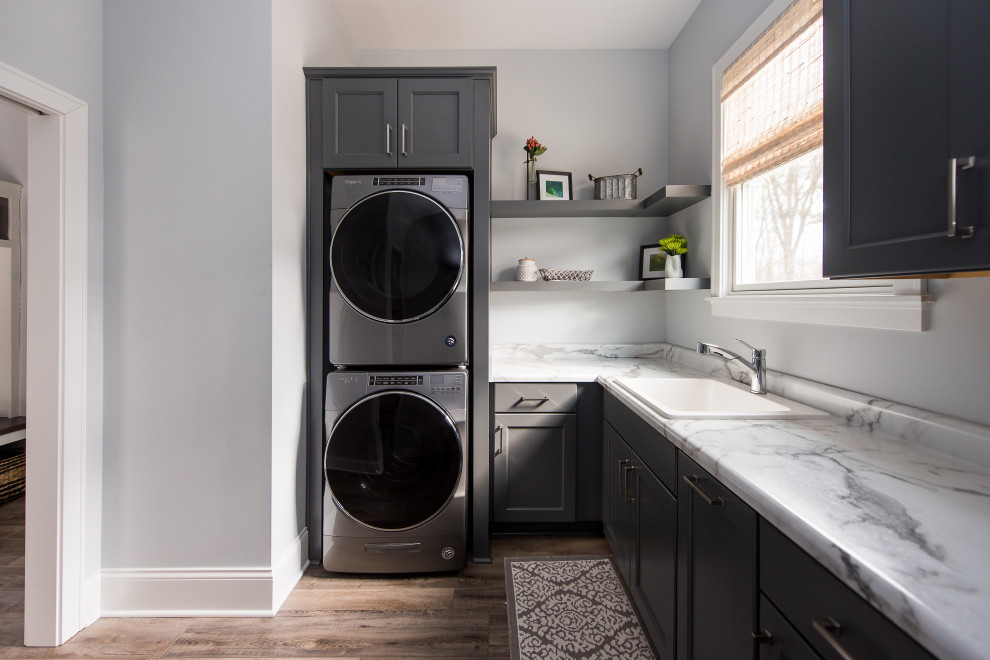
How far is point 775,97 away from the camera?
1.86m

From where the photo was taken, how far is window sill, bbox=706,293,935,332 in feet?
4.15

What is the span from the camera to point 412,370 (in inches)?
89.5

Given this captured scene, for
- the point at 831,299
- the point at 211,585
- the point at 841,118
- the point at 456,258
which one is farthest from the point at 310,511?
the point at 841,118

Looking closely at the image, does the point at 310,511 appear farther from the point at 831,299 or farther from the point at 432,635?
the point at 831,299

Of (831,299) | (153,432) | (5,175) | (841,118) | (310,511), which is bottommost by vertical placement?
(310,511)

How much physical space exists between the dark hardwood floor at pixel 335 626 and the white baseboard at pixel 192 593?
4 centimetres

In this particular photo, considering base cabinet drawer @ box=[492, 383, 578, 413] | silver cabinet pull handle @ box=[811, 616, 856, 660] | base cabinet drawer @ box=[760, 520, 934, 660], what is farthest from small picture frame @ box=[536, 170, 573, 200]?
silver cabinet pull handle @ box=[811, 616, 856, 660]

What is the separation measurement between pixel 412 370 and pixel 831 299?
161 centimetres

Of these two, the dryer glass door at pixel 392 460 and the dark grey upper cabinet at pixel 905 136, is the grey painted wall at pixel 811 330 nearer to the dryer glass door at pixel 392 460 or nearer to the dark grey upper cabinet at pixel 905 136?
the dark grey upper cabinet at pixel 905 136

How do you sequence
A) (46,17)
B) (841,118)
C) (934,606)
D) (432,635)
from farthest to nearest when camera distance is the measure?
1. (432,635)
2. (46,17)
3. (841,118)
4. (934,606)

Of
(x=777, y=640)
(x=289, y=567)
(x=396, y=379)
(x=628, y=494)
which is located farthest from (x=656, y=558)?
(x=289, y=567)

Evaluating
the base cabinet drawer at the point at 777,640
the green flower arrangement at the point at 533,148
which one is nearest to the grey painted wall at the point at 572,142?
the green flower arrangement at the point at 533,148

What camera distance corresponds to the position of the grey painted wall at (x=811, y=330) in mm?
1171

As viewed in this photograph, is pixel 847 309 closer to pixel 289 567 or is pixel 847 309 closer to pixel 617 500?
pixel 617 500
